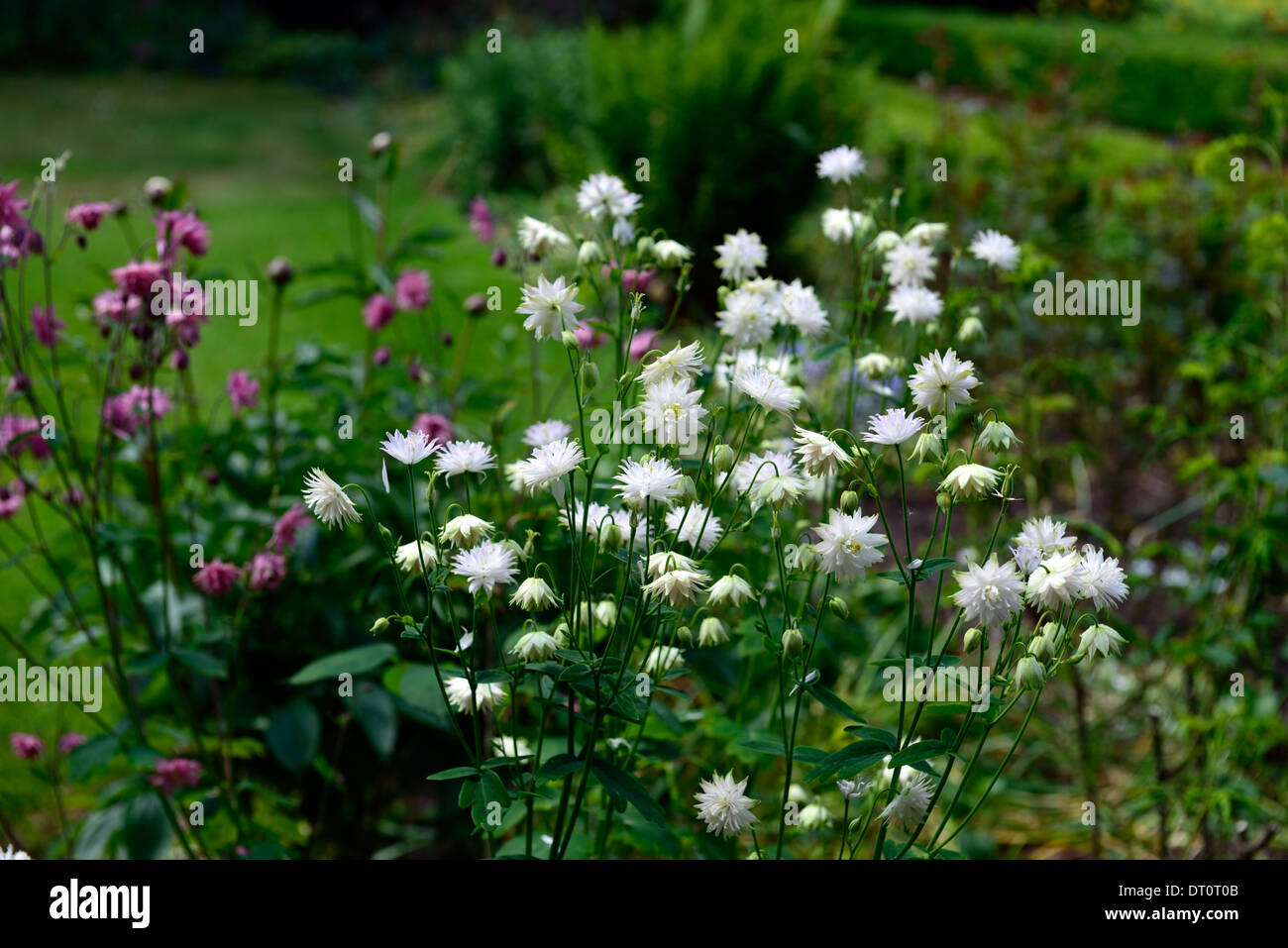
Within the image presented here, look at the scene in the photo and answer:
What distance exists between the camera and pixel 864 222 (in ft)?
4.95

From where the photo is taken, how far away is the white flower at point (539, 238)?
1399 mm

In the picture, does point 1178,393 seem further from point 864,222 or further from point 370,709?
point 370,709


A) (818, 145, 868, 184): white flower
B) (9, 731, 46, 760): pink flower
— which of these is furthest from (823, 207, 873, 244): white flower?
(9, 731, 46, 760): pink flower

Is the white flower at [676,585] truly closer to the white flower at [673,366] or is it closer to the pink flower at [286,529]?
the white flower at [673,366]

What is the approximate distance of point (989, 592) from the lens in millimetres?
975

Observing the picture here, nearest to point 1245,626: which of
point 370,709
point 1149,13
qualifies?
point 370,709

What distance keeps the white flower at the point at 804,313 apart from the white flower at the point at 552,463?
390mm

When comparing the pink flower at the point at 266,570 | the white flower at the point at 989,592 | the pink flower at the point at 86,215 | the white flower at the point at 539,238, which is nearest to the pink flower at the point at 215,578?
the pink flower at the point at 266,570

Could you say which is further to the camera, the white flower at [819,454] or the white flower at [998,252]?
the white flower at [998,252]

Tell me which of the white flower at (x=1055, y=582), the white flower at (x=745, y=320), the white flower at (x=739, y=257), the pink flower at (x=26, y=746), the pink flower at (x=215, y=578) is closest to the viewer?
the white flower at (x=1055, y=582)

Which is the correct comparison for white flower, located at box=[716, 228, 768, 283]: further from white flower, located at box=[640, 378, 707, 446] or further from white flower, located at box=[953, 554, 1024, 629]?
white flower, located at box=[953, 554, 1024, 629]

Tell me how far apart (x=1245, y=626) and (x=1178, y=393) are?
5.56ft

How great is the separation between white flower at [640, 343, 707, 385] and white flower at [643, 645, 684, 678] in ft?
0.90

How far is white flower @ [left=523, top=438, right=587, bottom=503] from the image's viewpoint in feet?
3.26
